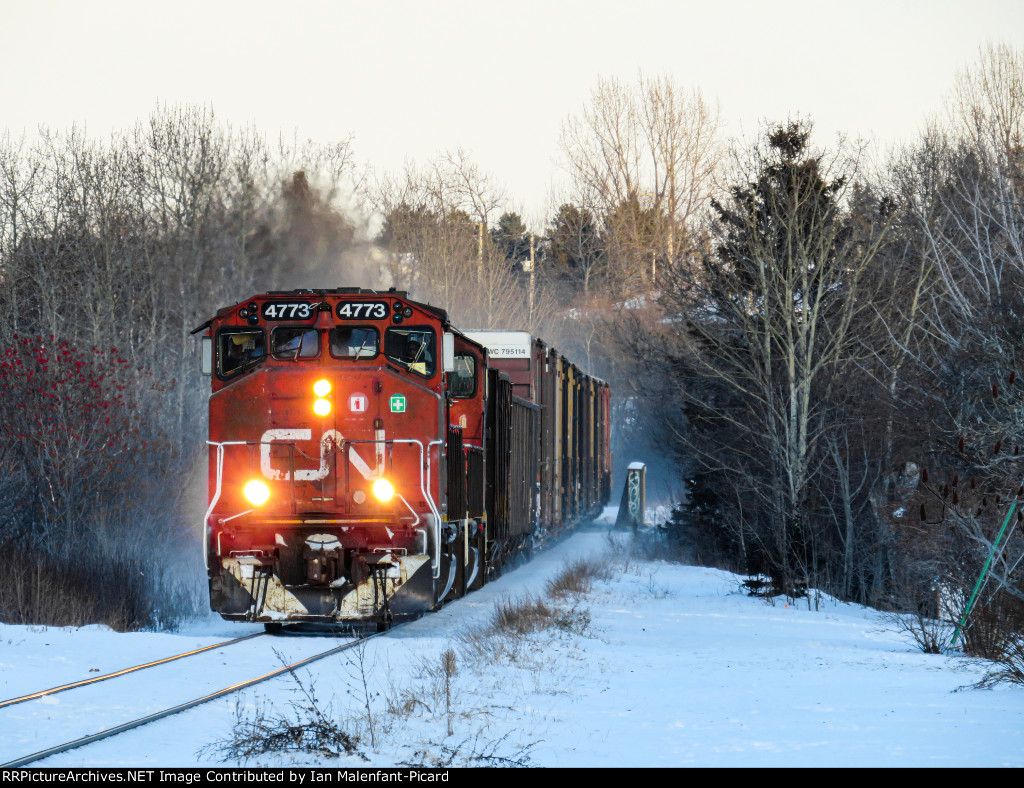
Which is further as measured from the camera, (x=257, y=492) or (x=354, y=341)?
(x=354, y=341)

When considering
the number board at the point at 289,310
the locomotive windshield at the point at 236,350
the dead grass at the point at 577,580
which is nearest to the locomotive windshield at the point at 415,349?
the number board at the point at 289,310

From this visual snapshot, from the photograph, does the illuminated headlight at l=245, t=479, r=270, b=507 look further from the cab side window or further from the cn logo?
the cab side window

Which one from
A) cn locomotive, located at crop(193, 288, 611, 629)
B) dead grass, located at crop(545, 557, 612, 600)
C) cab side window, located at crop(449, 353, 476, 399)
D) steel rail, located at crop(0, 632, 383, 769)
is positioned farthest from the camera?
dead grass, located at crop(545, 557, 612, 600)

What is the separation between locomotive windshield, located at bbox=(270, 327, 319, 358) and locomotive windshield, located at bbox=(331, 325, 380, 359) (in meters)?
0.22

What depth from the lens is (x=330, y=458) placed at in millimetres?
12141

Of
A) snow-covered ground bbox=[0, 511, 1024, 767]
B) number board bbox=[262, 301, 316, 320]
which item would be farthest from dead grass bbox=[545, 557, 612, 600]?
number board bbox=[262, 301, 316, 320]

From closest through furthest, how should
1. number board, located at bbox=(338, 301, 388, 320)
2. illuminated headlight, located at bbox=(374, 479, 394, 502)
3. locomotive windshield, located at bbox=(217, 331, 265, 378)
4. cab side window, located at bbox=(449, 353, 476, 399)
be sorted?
illuminated headlight, located at bbox=(374, 479, 394, 502)
number board, located at bbox=(338, 301, 388, 320)
locomotive windshield, located at bbox=(217, 331, 265, 378)
cab side window, located at bbox=(449, 353, 476, 399)

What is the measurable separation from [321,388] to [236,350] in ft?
3.93

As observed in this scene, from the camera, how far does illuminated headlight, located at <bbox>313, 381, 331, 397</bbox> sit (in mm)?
12164

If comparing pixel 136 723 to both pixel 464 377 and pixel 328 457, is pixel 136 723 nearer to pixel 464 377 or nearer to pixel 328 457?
pixel 328 457

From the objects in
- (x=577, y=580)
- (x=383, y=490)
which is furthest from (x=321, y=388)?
(x=577, y=580)

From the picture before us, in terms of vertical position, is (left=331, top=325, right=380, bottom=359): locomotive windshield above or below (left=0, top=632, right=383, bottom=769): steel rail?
above

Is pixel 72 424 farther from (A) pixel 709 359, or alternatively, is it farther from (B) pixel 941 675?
(B) pixel 941 675
